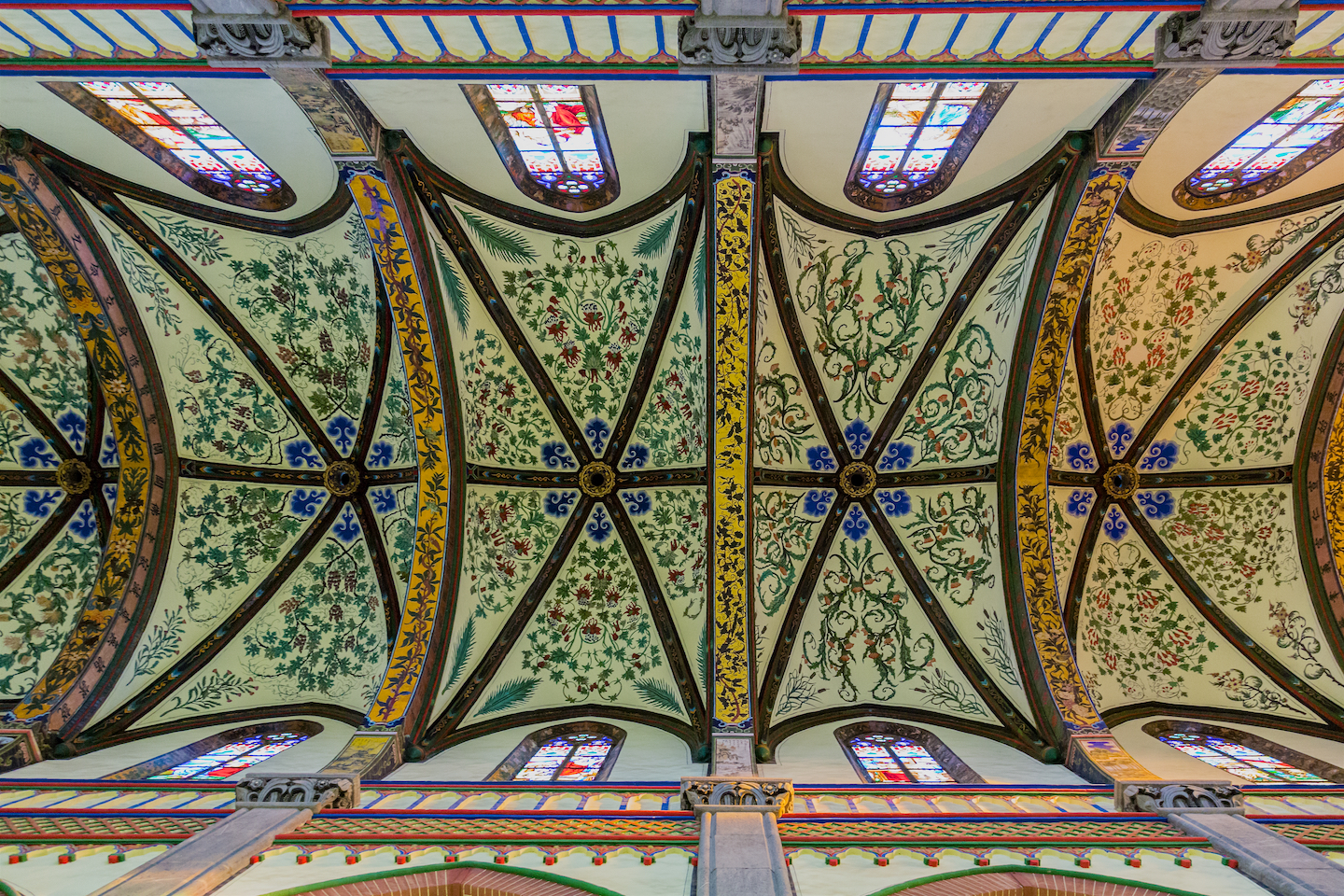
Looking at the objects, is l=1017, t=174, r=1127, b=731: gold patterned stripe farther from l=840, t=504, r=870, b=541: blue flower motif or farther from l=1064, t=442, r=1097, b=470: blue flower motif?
l=840, t=504, r=870, b=541: blue flower motif

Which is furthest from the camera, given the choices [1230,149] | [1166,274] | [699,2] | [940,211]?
[1166,274]

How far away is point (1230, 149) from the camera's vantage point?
23.2 ft

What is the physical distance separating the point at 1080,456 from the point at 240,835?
10.2 meters

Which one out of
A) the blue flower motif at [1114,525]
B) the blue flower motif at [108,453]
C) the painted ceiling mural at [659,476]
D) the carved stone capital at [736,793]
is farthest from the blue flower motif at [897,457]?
the blue flower motif at [108,453]

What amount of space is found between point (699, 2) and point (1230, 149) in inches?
242

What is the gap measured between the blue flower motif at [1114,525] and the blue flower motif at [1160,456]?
2.30 ft

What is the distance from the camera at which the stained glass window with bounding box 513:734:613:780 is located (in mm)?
7555

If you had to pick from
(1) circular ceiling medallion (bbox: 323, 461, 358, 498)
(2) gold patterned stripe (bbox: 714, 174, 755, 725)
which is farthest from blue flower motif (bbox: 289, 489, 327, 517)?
(2) gold patterned stripe (bbox: 714, 174, 755, 725)

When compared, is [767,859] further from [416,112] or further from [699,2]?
[416,112]

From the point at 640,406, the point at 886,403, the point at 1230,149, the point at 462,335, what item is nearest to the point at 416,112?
the point at 462,335

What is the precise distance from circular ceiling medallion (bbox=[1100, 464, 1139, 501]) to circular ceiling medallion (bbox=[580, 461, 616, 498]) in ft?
22.3

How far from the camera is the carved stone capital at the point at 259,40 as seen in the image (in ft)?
14.4

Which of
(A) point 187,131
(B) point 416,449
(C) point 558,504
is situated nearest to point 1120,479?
(C) point 558,504

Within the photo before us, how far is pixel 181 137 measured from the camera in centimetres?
707
